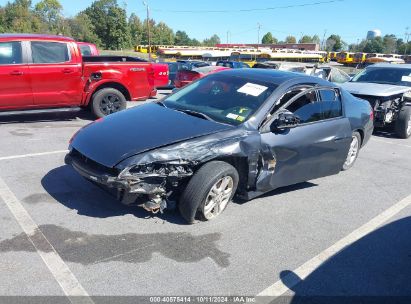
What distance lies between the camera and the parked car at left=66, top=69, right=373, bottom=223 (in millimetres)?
3729

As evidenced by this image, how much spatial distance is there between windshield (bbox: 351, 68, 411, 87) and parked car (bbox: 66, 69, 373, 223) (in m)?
5.44

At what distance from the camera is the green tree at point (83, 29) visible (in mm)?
92006

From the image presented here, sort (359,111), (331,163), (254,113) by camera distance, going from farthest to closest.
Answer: (359,111) → (331,163) → (254,113)

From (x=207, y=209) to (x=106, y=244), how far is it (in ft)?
3.60

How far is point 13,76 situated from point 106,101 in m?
2.03

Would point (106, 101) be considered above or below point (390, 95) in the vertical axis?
below

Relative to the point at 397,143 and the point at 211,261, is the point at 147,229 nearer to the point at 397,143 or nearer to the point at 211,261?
the point at 211,261

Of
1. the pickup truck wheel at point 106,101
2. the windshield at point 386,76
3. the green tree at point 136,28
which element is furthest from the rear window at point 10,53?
the green tree at point 136,28

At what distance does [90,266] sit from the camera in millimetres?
3209

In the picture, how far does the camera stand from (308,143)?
15.7 ft

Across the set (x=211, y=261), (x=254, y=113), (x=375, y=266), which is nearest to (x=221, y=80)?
(x=254, y=113)

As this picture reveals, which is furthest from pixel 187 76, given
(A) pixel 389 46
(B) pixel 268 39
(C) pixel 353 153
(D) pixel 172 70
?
(B) pixel 268 39

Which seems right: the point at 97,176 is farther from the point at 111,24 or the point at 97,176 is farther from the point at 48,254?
the point at 111,24

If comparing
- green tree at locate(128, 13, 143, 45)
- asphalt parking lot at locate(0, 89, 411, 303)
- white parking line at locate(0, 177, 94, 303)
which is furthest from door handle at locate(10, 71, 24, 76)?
green tree at locate(128, 13, 143, 45)
